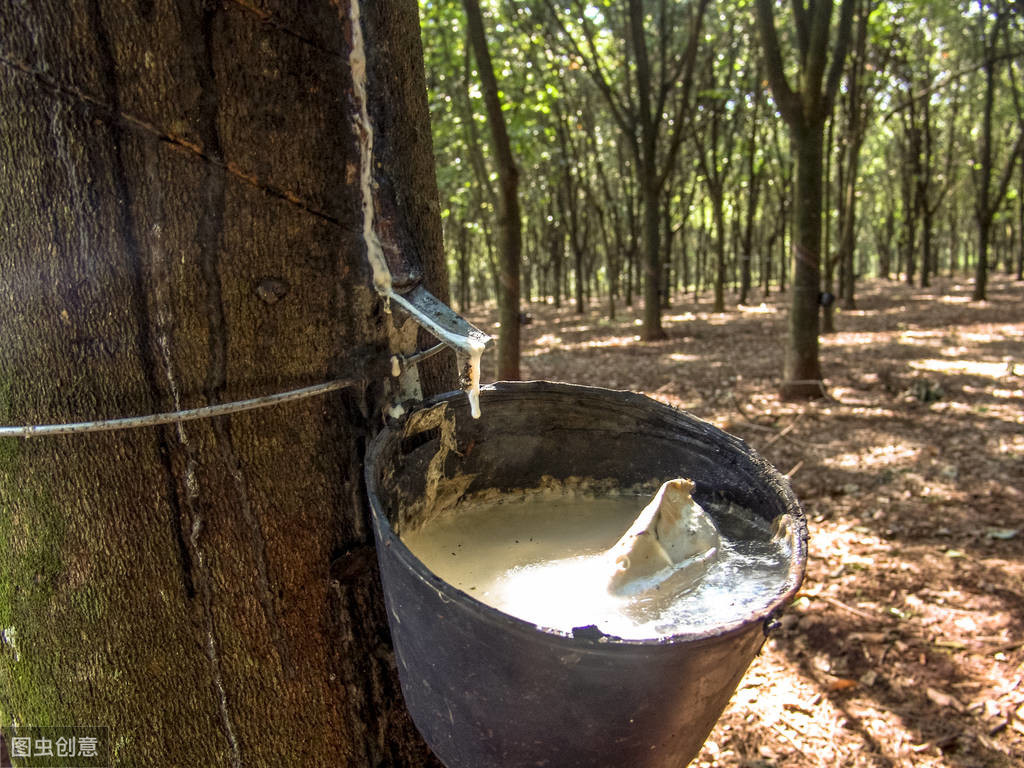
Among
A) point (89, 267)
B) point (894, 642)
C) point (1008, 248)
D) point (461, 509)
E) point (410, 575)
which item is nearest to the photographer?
point (410, 575)

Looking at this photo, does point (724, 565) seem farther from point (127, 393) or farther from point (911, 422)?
point (911, 422)

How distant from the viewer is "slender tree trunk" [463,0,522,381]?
5828mm

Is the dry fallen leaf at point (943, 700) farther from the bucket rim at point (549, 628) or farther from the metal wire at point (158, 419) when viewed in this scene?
the metal wire at point (158, 419)

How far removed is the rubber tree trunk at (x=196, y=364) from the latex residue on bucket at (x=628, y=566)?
225 mm

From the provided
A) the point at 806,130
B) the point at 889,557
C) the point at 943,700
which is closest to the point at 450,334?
the point at 943,700

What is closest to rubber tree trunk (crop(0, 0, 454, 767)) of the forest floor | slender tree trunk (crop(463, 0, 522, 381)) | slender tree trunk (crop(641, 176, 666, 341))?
the forest floor

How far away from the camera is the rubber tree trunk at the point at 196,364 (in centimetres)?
113

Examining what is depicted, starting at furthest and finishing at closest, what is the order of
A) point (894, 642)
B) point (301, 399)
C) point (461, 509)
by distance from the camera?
point (894, 642), point (461, 509), point (301, 399)

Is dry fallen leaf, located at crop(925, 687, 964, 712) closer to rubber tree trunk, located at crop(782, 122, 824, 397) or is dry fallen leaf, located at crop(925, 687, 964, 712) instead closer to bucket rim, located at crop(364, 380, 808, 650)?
bucket rim, located at crop(364, 380, 808, 650)

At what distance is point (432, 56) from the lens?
10242mm

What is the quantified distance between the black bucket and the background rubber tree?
6.26 m

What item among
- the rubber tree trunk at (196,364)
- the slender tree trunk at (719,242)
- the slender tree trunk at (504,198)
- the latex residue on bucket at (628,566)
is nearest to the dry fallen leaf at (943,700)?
the latex residue on bucket at (628,566)

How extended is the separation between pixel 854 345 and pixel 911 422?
4.80m

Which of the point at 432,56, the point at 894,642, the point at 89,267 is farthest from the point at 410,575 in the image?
the point at 432,56
